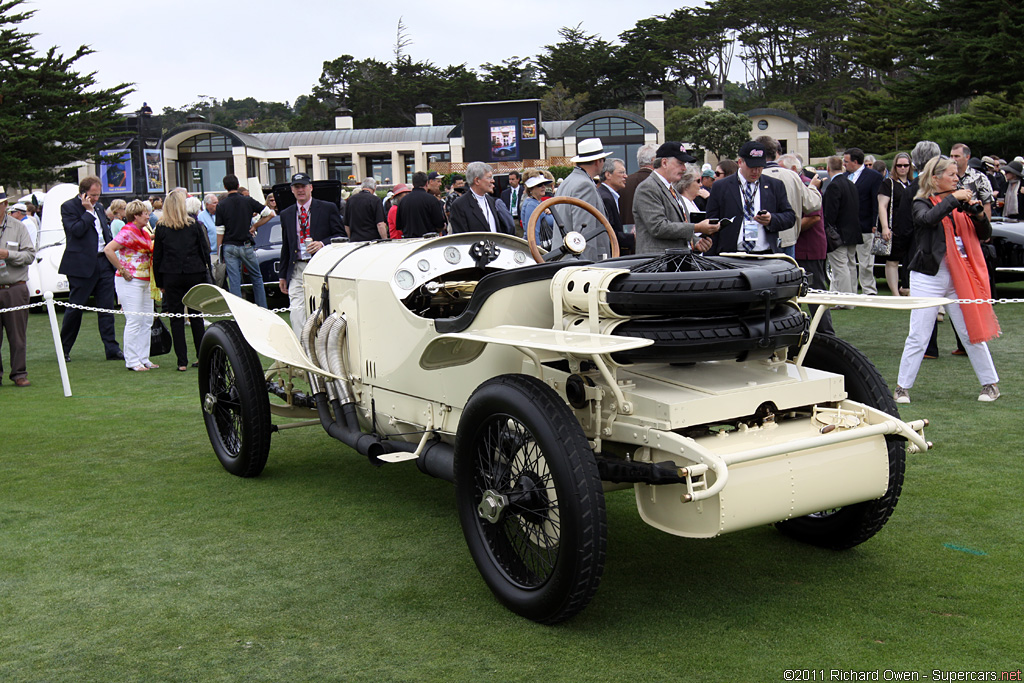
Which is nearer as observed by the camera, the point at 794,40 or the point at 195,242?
the point at 195,242

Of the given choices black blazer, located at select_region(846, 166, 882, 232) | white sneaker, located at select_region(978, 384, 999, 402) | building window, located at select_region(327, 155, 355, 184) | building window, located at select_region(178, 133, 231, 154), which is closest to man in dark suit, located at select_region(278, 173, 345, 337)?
white sneaker, located at select_region(978, 384, 999, 402)

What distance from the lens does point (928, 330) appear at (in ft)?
21.1

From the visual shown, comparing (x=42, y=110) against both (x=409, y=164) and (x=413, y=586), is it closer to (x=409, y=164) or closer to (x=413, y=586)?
(x=409, y=164)

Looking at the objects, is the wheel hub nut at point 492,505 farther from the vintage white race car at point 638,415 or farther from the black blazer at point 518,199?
the black blazer at point 518,199

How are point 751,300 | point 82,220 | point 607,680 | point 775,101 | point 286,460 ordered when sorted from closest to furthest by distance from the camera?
point 607,680 < point 751,300 < point 286,460 < point 82,220 < point 775,101

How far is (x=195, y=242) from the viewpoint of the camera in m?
9.16

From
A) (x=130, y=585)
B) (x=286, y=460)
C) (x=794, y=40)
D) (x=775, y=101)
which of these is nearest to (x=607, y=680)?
(x=130, y=585)

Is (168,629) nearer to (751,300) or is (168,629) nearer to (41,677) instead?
(41,677)

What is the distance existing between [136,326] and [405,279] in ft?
19.6

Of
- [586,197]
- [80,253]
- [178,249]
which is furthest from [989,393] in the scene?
[80,253]

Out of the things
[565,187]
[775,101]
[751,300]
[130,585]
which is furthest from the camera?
[775,101]

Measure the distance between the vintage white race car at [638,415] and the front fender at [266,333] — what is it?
895 millimetres

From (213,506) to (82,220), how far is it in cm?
606

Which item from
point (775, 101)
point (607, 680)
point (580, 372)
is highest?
point (775, 101)
